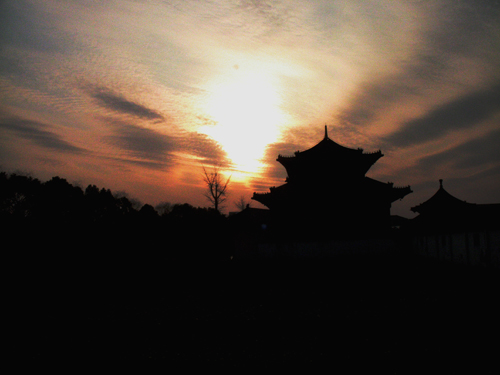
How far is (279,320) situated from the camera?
9.75 meters

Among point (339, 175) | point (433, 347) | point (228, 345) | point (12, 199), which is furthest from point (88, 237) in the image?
point (433, 347)

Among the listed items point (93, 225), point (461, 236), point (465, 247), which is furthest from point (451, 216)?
point (93, 225)

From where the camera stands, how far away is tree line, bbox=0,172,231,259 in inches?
1074

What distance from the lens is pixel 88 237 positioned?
29.0 metres

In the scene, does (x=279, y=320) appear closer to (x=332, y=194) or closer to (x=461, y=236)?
(x=461, y=236)

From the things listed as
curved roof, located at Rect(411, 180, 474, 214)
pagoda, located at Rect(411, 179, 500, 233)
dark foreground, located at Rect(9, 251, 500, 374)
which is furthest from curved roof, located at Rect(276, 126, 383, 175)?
dark foreground, located at Rect(9, 251, 500, 374)

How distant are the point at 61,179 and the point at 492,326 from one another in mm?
43085

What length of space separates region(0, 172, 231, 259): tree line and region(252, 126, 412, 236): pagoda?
28.0 ft

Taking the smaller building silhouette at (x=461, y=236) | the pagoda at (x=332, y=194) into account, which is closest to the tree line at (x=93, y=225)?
the pagoda at (x=332, y=194)

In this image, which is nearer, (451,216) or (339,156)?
(451,216)

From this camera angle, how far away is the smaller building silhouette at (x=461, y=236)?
1664cm

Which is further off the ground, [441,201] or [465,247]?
[441,201]

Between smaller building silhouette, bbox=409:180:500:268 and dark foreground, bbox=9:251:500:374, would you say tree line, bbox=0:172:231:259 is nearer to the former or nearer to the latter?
dark foreground, bbox=9:251:500:374

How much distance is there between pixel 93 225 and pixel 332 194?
20.8m
